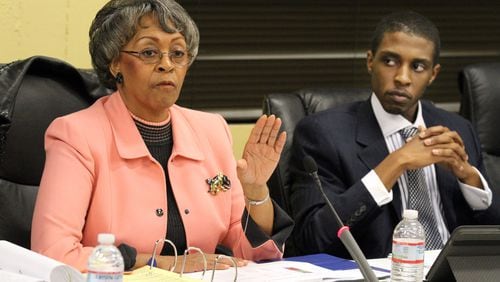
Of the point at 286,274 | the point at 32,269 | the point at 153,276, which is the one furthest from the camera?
the point at 286,274

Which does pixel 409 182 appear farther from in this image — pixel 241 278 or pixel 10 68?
pixel 10 68

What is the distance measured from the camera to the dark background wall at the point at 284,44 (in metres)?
4.34

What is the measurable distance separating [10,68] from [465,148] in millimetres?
1689

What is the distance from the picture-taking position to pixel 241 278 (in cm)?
248

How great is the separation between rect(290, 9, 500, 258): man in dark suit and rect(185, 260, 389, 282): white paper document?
66 cm

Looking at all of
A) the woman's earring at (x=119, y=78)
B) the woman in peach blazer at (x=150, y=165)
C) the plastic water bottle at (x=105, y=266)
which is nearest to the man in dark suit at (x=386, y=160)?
the woman in peach blazer at (x=150, y=165)

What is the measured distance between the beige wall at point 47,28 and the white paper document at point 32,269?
1.55 meters

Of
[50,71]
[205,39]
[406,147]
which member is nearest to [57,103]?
[50,71]

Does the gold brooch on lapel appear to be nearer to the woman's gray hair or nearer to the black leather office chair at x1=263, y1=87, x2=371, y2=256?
the woman's gray hair

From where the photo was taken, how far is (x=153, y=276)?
232cm

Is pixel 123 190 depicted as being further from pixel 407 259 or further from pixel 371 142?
pixel 371 142

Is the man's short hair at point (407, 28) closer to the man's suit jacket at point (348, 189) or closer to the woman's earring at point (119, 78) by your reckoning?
the man's suit jacket at point (348, 189)

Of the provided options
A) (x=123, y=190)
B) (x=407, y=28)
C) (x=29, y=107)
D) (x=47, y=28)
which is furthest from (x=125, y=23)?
(x=407, y=28)

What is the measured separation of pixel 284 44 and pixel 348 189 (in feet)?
4.32
